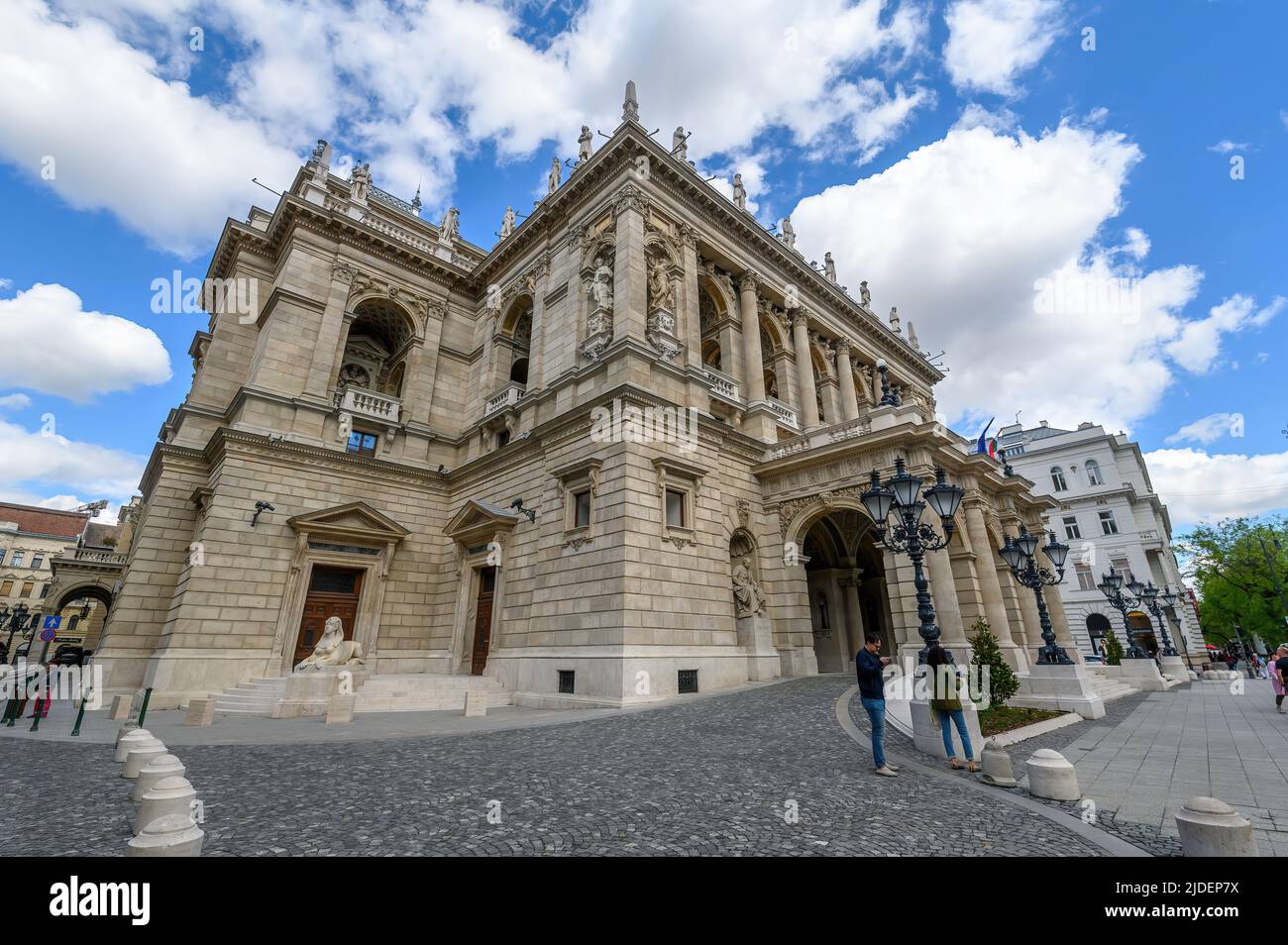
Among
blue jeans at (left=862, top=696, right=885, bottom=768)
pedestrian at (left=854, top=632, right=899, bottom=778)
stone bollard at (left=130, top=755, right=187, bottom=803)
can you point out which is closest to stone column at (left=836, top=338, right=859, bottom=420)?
pedestrian at (left=854, top=632, right=899, bottom=778)

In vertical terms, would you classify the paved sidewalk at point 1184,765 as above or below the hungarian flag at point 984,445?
below

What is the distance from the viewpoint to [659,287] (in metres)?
20.7

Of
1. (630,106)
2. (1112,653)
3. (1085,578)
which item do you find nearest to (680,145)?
(630,106)

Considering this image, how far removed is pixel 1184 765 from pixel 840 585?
1622 centimetres

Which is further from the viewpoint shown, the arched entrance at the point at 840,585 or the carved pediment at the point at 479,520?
the arched entrance at the point at 840,585

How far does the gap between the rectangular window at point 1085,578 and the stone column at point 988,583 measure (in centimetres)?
3469

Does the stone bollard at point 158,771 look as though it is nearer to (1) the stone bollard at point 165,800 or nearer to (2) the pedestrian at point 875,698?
(1) the stone bollard at point 165,800

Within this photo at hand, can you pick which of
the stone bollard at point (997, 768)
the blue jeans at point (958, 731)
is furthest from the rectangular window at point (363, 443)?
the stone bollard at point (997, 768)

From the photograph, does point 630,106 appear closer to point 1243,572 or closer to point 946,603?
point 946,603

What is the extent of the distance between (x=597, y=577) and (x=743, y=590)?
6.13m

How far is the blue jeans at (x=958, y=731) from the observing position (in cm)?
738

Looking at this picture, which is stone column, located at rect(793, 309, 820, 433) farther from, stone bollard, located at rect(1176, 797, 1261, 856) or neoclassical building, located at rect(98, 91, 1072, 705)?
stone bollard, located at rect(1176, 797, 1261, 856)
